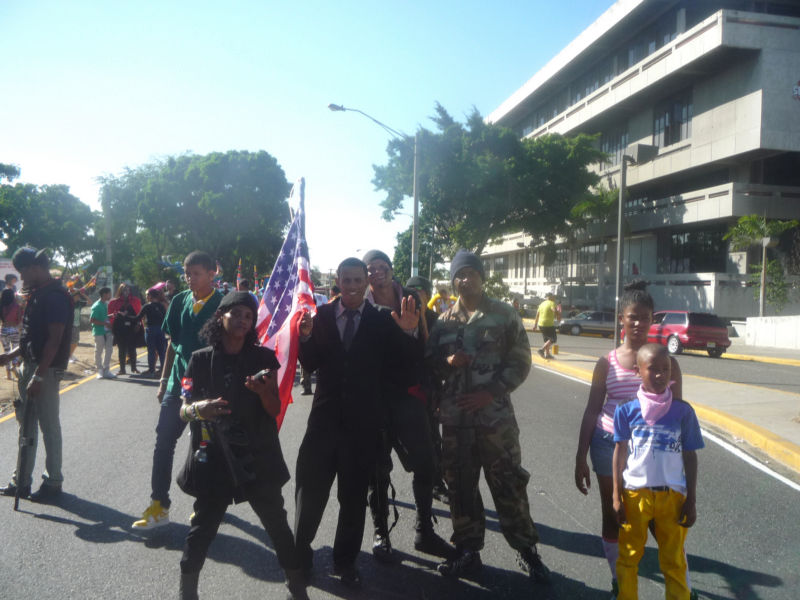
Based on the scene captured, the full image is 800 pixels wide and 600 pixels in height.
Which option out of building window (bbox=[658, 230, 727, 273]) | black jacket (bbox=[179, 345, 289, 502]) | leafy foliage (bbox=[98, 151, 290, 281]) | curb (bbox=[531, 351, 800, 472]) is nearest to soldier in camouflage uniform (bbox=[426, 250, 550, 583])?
black jacket (bbox=[179, 345, 289, 502])

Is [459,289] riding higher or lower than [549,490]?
higher

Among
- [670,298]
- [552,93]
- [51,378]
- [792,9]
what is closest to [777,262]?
[670,298]

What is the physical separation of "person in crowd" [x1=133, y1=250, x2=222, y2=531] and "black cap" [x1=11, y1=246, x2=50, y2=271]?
1.38m

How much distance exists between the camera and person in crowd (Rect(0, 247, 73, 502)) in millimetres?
5070

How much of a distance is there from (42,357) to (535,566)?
12.7 ft

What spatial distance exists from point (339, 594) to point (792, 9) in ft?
132

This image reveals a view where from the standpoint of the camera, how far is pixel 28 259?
16.8 ft

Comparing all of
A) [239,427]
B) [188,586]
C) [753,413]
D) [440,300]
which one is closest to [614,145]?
[753,413]

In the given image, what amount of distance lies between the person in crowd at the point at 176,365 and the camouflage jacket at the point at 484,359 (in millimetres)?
1658

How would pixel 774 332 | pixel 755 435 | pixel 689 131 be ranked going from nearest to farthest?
pixel 755 435
pixel 774 332
pixel 689 131

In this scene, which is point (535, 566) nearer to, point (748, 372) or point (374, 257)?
point (374, 257)

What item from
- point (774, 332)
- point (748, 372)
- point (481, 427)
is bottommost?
point (748, 372)

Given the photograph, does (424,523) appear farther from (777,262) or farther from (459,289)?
(777,262)

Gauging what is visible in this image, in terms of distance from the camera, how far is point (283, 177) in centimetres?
4997
